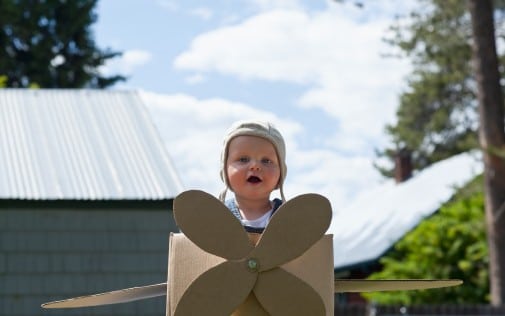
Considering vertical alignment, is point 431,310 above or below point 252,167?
above

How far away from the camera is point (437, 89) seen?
34344 millimetres

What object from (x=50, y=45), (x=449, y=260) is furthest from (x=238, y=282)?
(x=50, y=45)

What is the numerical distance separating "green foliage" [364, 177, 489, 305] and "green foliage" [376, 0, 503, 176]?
1.40 metres

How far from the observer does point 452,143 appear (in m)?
36.2

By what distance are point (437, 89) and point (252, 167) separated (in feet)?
102

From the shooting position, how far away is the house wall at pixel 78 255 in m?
12.1

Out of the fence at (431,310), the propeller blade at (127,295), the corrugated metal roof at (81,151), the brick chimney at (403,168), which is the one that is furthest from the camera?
the brick chimney at (403,168)

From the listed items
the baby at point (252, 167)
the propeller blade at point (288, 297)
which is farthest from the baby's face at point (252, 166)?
the propeller blade at point (288, 297)

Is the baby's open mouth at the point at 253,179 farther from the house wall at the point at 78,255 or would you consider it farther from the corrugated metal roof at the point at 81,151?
the house wall at the point at 78,255

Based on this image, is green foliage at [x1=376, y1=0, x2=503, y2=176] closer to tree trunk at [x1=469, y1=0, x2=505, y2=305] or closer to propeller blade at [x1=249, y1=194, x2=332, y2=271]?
tree trunk at [x1=469, y1=0, x2=505, y2=305]

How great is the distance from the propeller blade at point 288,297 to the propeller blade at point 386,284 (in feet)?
1.07

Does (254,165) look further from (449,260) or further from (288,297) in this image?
(449,260)

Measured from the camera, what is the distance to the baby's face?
12.7ft

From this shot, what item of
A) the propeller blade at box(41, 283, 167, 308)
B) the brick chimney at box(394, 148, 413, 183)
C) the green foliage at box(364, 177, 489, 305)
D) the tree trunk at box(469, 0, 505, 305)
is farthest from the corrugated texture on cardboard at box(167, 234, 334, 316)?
the brick chimney at box(394, 148, 413, 183)
